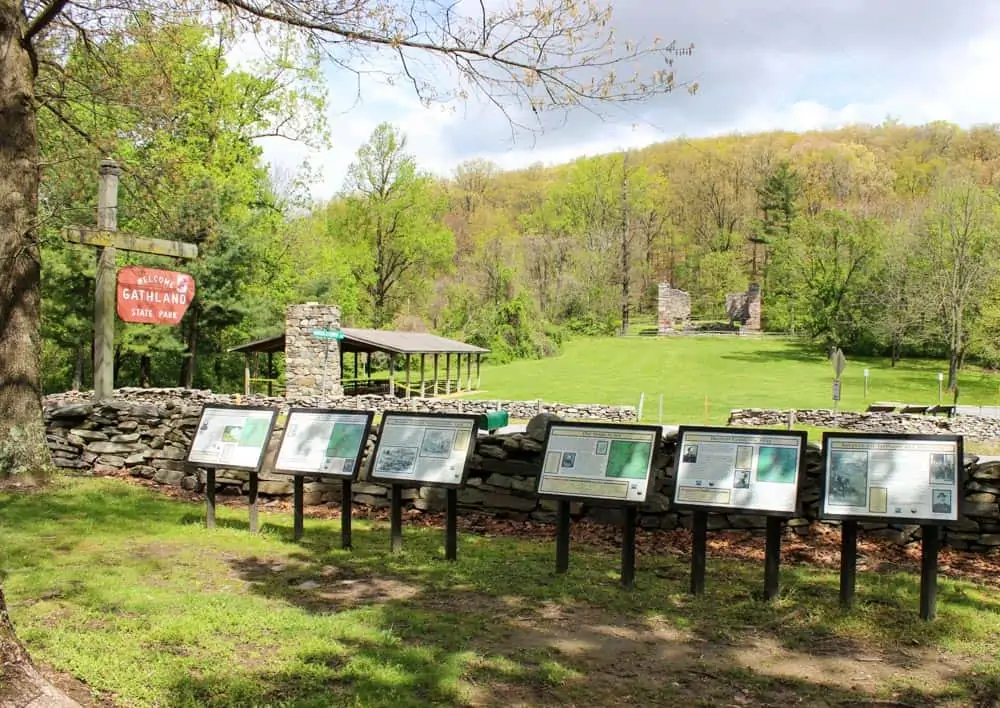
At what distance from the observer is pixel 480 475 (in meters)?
7.98

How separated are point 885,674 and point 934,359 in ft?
147

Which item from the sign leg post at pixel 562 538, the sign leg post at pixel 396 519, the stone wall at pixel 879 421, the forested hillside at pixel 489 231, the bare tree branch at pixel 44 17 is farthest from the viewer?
the stone wall at pixel 879 421

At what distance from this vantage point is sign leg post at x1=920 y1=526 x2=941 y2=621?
4.73m

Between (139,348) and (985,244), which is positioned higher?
(985,244)

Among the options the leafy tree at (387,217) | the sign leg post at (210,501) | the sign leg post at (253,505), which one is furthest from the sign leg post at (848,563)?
the leafy tree at (387,217)

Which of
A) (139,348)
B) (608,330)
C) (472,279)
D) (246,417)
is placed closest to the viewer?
(246,417)

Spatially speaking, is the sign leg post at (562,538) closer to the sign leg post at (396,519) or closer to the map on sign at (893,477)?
the sign leg post at (396,519)

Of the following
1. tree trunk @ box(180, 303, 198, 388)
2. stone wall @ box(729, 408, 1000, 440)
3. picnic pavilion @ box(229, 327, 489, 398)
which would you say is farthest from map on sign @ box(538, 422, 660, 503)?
tree trunk @ box(180, 303, 198, 388)

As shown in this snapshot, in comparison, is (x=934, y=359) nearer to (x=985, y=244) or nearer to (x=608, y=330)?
(x=985, y=244)

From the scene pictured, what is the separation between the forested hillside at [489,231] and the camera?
12.6m

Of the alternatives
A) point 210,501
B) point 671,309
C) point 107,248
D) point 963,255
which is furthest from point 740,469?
point 671,309

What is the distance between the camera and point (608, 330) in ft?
196

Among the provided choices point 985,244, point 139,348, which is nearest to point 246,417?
point 139,348

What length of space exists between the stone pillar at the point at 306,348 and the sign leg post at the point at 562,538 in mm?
21853
